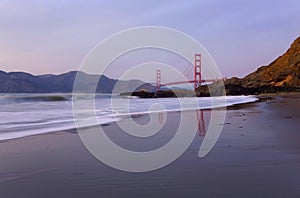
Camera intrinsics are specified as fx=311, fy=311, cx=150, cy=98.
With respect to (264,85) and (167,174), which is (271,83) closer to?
(264,85)

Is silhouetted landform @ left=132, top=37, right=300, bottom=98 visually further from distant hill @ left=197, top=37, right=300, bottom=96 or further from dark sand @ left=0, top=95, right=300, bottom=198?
dark sand @ left=0, top=95, right=300, bottom=198

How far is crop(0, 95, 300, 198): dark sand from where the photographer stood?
2936 millimetres

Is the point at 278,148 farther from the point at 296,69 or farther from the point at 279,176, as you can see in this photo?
the point at 296,69

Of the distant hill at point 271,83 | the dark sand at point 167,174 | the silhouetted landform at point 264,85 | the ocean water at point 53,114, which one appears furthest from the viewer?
the distant hill at point 271,83

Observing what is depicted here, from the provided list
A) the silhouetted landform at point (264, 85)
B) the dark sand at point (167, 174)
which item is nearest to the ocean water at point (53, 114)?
the dark sand at point (167, 174)

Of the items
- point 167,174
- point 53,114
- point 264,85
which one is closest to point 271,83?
point 264,85

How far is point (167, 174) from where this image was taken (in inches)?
142

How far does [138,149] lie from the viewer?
17.9 feet

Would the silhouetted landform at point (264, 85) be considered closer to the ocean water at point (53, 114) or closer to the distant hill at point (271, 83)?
the distant hill at point (271, 83)

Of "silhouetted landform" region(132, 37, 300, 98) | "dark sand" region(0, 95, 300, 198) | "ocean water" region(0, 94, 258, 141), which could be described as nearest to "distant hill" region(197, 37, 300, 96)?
"silhouetted landform" region(132, 37, 300, 98)

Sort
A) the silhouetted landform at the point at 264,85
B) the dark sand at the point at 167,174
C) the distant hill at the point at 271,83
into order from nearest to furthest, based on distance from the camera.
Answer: the dark sand at the point at 167,174
the silhouetted landform at the point at 264,85
the distant hill at the point at 271,83

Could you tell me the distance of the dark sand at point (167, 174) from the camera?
2.94 meters

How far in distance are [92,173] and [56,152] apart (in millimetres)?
1679

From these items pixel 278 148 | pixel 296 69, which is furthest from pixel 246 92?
pixel 278 148
